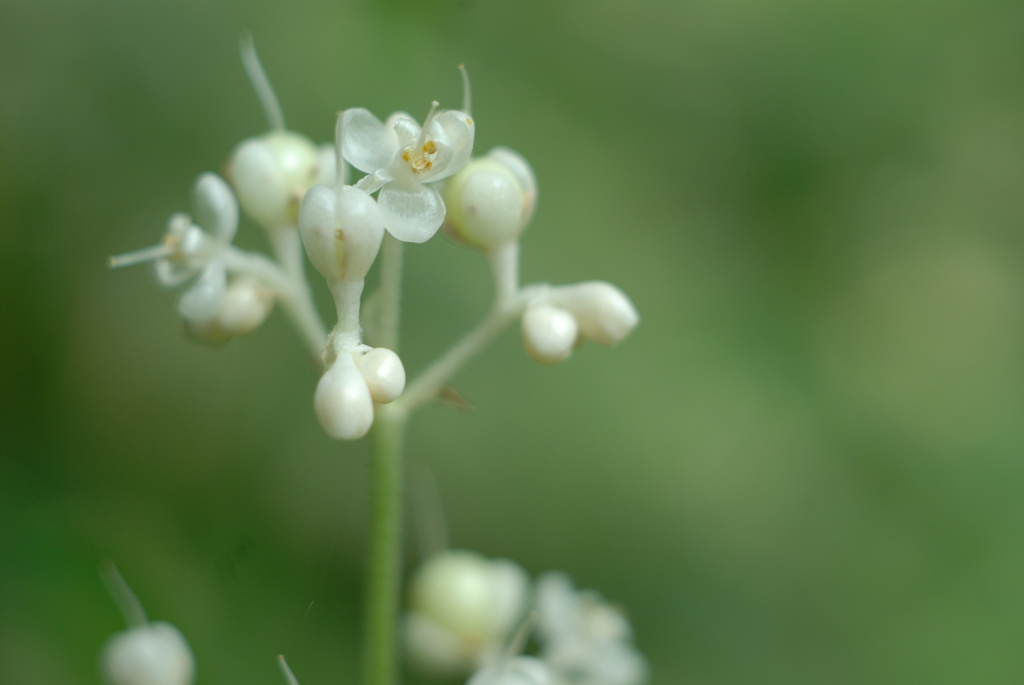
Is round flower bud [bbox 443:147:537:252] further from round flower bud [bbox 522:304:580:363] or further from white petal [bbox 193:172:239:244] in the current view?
white petal [bbox 193:172:239:244]

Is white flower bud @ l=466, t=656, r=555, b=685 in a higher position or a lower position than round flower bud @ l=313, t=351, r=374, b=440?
lower

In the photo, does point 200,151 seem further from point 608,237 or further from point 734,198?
point 734,198

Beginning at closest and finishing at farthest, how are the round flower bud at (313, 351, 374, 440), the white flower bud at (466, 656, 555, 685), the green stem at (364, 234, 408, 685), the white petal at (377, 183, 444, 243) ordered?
the round flower bud at (313, 351, 374, 440) → the white petal at (377, 183, 444, 243) → the white flower bud at (466, 656, 555, 685) → the green stem at (364, 234, 408, 685)

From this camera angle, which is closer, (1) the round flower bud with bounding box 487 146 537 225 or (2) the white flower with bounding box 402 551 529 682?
(1) the round flower bud with bounding box 487 146 537 225

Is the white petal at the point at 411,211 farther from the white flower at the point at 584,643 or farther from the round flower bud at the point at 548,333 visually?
the white flower at the point at 584,643

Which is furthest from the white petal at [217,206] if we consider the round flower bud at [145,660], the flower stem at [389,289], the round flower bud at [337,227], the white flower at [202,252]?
the round flower bud at [145,660]

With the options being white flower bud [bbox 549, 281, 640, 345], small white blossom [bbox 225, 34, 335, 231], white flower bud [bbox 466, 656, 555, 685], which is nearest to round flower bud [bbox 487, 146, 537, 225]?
white flower bud [bbox 549, 281, 640, 345]

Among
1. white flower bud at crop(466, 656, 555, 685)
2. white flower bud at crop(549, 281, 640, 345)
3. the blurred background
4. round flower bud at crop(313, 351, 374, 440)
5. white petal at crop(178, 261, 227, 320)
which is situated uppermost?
the blurred background
